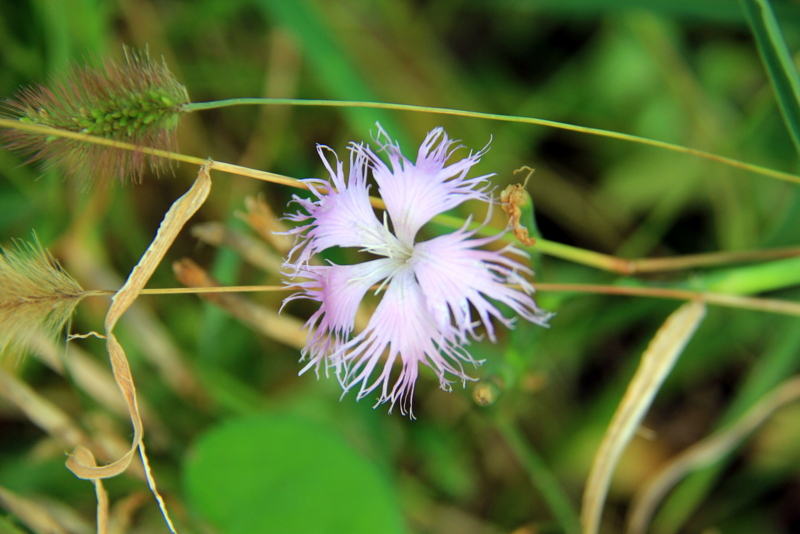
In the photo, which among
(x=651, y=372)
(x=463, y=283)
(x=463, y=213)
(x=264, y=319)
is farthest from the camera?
(x=463, y=213)

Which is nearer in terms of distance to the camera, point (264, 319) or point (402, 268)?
point (402, 268)

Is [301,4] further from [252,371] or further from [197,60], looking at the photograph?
[252,371]

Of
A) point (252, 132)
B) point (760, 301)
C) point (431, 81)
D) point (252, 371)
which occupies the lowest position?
point (252, 371)

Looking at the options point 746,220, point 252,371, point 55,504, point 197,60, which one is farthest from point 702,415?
point 197,60

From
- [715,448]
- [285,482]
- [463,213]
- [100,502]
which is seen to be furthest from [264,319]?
[715,448]

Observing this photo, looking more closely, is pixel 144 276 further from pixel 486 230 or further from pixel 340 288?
pixel 486 230

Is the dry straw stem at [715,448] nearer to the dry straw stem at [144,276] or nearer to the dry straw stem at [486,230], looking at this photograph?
the dry straw stem at [486,230]
